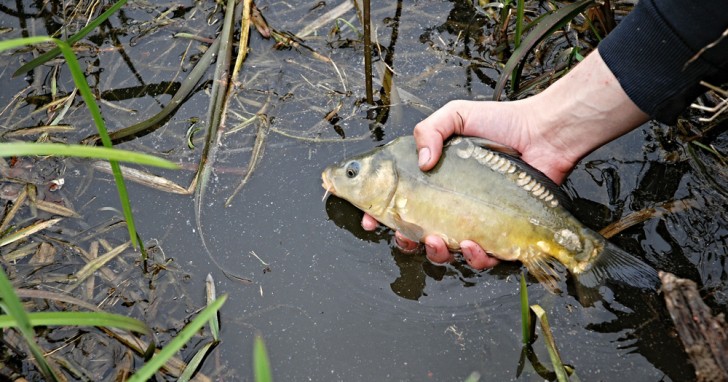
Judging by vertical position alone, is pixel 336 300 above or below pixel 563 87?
below

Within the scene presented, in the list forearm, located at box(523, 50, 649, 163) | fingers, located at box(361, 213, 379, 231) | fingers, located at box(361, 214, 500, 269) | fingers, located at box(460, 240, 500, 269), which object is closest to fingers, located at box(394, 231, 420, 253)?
fingers, located at box(361, 214, 500, 269)

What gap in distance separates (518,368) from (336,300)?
32.9 inches

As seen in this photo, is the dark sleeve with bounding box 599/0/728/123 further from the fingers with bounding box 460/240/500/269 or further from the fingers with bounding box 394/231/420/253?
the fingers with bounding box 394/231/420/253

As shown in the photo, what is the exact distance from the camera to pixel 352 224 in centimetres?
355

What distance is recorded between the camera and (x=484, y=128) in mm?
3576

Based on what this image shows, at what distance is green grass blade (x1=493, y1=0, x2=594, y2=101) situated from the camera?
363cm

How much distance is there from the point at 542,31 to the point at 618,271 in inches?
51.7

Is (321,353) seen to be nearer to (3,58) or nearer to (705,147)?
(705,147)

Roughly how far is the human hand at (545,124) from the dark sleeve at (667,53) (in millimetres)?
94

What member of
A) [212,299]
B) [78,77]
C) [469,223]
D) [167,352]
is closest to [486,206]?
[469,223]

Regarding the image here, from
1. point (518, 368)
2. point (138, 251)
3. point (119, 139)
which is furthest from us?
point (119, 139)

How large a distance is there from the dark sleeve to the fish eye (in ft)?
3.98

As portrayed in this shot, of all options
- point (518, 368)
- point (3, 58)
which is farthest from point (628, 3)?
point (3, 58)

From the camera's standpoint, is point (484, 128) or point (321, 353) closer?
point (321, 353)
